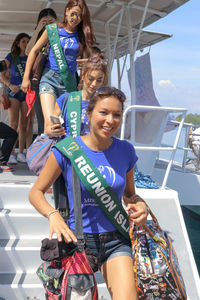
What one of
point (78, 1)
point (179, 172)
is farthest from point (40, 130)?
point (179, 172)

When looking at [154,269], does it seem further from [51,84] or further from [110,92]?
[51,84]

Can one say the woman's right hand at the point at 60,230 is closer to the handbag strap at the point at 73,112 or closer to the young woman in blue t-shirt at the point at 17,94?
the handbag strap at the point at 73,112

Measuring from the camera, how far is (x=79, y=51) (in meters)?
3.60

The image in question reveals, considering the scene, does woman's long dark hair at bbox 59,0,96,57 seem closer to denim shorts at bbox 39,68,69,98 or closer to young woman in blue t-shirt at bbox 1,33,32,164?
denim shorts at bbox 39,68,69,98

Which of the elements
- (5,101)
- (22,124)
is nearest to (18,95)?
(5,101)

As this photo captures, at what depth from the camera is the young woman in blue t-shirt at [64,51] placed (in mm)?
3420

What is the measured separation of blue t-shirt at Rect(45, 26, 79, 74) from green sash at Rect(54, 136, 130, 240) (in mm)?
1625

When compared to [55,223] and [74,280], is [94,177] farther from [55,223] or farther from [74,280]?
[74,280]

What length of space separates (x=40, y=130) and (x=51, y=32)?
3.46ft

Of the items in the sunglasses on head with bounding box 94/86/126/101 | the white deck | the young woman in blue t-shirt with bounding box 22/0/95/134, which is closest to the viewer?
the sunglasses on head with bounding box 94/86/126/101

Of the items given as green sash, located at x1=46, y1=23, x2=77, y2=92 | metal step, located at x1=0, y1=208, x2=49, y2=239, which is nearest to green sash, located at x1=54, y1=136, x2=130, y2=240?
green sash, located at x1=46, y1=23, x2=77, y2=92

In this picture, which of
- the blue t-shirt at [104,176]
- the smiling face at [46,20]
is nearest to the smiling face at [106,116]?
the blue t-shirt at [104,176]

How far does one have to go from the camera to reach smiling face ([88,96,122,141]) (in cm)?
208

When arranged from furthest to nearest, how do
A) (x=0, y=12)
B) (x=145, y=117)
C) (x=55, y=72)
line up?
(x=0, y=12), (x=145, y=117), (x=55, y=72)
